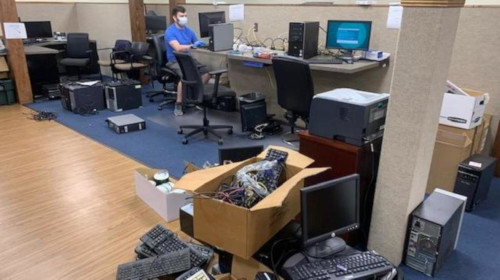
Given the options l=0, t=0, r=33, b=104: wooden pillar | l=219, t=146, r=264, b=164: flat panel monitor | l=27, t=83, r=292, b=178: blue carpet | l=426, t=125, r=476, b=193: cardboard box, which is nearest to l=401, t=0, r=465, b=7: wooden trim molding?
l=219, t=146, r=264, b=164: flat panel monitor

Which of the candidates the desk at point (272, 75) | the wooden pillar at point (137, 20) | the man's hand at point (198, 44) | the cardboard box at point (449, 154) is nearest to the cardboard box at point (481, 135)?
the cardboard box at point (449, 154)

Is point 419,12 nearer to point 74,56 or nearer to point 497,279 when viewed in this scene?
point 497,279

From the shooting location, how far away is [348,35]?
392 centimetres

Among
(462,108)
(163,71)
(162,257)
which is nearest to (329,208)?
(162,257)

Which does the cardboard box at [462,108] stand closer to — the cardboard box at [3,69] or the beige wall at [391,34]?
the beige wall at [391,34]

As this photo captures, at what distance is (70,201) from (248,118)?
2.17 metres

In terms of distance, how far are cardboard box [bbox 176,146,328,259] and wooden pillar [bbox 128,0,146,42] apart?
5398mm

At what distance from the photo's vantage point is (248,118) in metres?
4.48

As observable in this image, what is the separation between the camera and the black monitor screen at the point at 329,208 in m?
1.76

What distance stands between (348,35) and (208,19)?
1.98m

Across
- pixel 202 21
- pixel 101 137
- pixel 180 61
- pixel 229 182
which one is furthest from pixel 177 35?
pixel 229 182

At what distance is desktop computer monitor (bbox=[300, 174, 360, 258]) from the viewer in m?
1.76

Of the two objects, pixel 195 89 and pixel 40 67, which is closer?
pixel 195 89

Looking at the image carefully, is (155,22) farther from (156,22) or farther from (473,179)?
(473,179)
